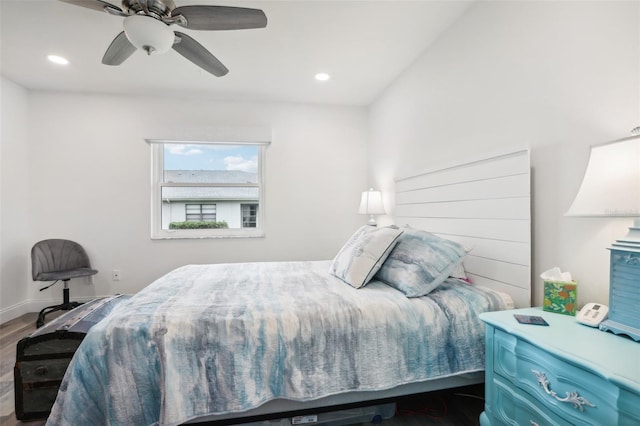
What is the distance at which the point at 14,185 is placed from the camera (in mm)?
3125

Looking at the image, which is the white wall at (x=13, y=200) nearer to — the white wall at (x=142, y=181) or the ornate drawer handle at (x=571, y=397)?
the white wall at (x=142, y=181)

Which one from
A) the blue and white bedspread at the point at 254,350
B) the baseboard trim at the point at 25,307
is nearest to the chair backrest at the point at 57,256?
the baseboard trim at the point at 25,307

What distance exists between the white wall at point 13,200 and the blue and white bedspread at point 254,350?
259cm

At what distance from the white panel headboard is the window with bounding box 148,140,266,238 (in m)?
2.15

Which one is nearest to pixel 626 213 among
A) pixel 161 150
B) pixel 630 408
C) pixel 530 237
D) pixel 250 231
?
pixel 630 408

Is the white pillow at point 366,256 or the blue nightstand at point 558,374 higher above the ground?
the white pillow at point 366,256

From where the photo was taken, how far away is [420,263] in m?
1.71

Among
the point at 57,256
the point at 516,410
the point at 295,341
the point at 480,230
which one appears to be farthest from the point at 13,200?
the point at 516,410

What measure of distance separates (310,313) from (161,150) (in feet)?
10.2

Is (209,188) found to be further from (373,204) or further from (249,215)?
(373,204)

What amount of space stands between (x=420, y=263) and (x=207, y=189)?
2828mm

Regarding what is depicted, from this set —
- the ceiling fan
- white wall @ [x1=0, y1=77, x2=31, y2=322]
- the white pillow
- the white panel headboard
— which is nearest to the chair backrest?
white wall @ [x1=0, y1=77, x2=31, y2=322]

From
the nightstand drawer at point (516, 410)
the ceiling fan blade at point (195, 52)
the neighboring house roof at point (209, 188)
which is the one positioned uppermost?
the ceiling fan blade at point (195, 52)

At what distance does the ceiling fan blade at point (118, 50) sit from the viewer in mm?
1854
